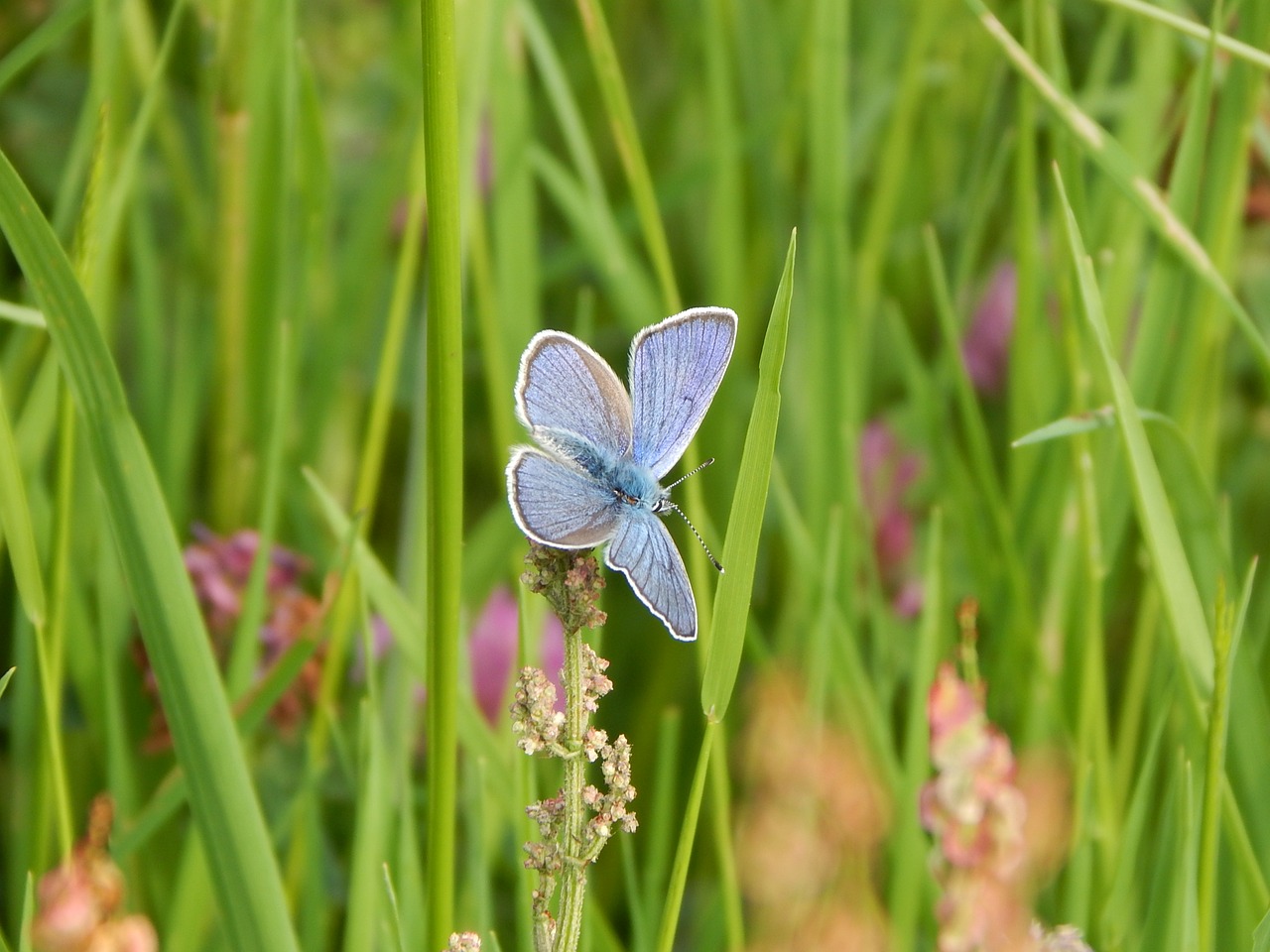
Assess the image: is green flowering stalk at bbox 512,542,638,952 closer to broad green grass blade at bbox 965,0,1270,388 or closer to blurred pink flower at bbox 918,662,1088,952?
blurred pink flower at bbox 918,662,1088,952

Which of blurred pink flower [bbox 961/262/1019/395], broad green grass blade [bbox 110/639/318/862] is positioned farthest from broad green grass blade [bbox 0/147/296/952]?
blurred pink flower [bbox 961/262/1019/395]

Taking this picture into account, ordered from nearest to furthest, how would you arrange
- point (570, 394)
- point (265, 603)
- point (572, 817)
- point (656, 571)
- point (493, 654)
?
point (572, 817)
point (656, 571)
point (570, 394)
point (265, 603)
point (493, 654)

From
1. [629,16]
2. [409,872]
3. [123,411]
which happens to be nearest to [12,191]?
[123,411]

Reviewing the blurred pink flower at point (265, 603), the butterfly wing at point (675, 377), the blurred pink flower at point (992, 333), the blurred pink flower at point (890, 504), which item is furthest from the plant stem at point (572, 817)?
the blurred pink flower at point (992, 333)

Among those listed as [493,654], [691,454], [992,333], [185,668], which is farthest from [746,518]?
[992,333]

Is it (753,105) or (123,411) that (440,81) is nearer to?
(123,411)

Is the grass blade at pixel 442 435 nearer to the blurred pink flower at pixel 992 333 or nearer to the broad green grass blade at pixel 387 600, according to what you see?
the broad green grass blade at pixel 387 600

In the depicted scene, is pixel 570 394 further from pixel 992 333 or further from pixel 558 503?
pixel 992 333
